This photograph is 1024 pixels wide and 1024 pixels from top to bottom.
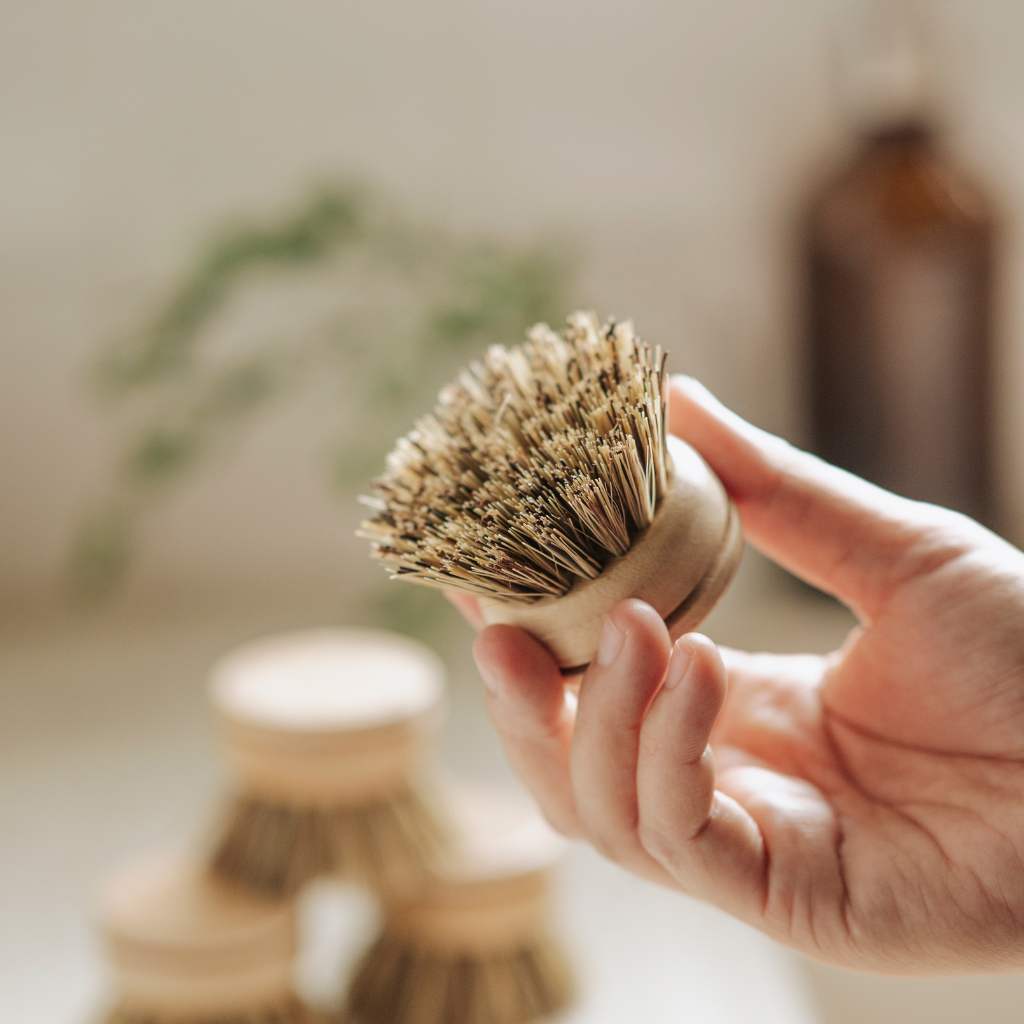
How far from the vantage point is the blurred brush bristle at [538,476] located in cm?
40

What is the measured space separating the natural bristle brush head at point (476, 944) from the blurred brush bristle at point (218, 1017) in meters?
0.06

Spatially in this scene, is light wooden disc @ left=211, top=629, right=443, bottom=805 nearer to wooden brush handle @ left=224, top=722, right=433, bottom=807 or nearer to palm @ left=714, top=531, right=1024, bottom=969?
wooden brush handle @ left=224, top=722, right=433, bottom=807

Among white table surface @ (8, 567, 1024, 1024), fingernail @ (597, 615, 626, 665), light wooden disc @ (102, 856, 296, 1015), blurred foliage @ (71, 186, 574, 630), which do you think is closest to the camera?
fingernail @ (597, 615, 626, 665)

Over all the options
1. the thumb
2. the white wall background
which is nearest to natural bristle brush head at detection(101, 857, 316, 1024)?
the thumb

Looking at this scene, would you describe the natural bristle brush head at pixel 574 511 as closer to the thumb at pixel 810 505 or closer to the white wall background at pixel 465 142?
the thumb at pixel 810 505

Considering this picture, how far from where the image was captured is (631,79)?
52.5 inches

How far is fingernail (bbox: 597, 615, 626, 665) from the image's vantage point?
40 centimetres

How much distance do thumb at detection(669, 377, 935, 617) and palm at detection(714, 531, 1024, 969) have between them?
0.01 m

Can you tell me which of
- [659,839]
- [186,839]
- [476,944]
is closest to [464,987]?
[476,944]

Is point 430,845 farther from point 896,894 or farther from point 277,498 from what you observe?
point 277,498

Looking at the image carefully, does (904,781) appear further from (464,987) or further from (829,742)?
(464,987)

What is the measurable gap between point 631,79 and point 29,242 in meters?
0.62

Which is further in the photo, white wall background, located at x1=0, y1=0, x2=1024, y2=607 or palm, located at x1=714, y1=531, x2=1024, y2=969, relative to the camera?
white wall background, located at x1=0, y1=0, x2=1024, y2=607

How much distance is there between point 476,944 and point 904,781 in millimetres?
388
